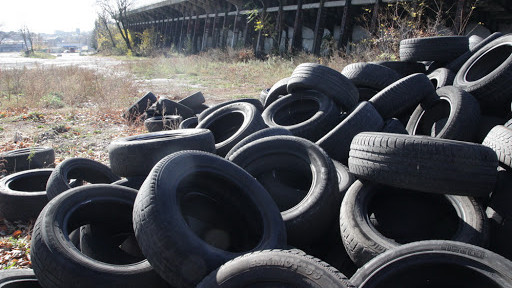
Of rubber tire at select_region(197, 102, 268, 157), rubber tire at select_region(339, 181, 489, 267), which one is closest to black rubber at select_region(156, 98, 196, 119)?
rubber tire at select_region(197, 102, 268, 157)

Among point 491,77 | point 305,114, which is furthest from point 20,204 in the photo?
point 491,77

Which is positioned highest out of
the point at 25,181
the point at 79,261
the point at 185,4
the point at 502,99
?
the point at 185,4

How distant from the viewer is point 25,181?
17.5 feet

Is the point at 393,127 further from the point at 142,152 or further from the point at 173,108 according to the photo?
the point at 173,108

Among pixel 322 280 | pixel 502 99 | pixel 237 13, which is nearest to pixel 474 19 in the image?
pixel 502 99

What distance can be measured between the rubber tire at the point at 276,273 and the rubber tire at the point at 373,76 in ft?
14.5

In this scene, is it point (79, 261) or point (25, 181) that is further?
point (25, 181)

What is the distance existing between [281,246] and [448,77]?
4.34 m

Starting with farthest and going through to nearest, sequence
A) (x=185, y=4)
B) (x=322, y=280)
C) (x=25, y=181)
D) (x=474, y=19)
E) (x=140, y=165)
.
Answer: (x=185, y=4) < (x=474, y=19) < (x=25, y=181) < (x=140, y=165) < (x=322, y=280)

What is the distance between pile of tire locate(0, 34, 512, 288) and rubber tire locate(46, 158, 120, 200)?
0.06 feet

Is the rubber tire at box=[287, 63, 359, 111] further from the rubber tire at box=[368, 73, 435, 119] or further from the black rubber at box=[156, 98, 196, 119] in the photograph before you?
the black rubber at box=[156, 98, 196, 119]

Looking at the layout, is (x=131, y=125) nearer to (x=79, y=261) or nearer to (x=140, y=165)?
(x=140, y=165)

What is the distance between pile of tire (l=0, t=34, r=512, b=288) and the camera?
7.51ft

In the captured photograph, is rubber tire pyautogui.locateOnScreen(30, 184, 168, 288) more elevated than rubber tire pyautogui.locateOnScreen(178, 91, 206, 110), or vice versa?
rubber tire pyautogui.locateOnScreen(178, 91, 206, 110)
